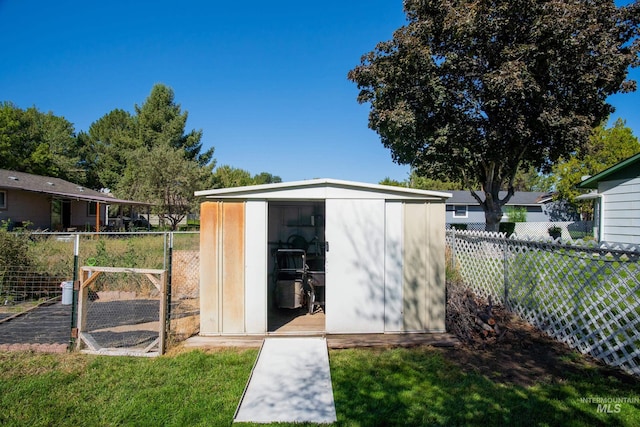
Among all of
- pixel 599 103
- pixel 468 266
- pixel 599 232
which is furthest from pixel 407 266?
pixel 599 103

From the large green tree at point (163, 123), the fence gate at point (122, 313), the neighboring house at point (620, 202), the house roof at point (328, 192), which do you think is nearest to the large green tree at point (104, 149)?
the large green tree at point (163, 123)

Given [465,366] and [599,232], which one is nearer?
[465,366]

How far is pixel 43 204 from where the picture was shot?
1759cm

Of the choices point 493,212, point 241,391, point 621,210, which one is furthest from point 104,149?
point 621,210

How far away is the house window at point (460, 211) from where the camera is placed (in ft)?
85.3

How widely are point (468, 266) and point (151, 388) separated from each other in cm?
633

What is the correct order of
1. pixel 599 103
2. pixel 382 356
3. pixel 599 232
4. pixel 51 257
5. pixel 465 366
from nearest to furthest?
1. pixel 465 366
2. pixel 382 356
3. pixel 51 257
4. pixel 599 232
5. pixel 599 103

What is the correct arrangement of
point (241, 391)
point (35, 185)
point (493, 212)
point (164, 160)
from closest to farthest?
point (241, 391) → point (493, 212) → point (35, 185) → point (164, 160)

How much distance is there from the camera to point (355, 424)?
283 cm

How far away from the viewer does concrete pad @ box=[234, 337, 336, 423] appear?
9.84 feet

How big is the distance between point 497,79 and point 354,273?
25.6ft

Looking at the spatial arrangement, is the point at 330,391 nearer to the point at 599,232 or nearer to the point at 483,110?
the point at 599,232

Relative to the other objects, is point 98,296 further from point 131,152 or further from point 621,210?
point 131,152

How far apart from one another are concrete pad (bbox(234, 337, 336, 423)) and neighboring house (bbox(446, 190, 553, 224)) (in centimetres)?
2289
